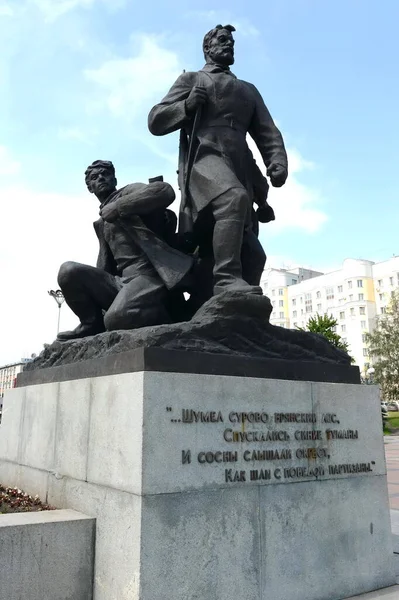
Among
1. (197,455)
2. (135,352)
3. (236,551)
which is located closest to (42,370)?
(135,352)

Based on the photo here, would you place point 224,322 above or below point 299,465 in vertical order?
above

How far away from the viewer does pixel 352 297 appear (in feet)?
262

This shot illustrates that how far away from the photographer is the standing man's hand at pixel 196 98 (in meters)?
5.05

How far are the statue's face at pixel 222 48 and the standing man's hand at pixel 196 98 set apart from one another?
0.61 meters

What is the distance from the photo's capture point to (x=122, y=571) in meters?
3.48

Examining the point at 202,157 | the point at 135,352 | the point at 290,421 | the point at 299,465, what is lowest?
the point at 299,465

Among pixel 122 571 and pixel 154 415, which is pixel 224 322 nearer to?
pixel 154 415

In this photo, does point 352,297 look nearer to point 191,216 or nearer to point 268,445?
point 191,216

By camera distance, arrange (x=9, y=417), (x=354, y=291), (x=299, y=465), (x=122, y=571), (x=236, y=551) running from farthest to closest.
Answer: (x=354, y=291), (x=9, y=417), (x=299, y=465), (x=236, y=551), (x=122, y=571)

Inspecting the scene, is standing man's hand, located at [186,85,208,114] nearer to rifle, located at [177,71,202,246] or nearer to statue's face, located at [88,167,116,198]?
rifle, located at [177,71,202,246]

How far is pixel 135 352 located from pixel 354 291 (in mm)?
79533

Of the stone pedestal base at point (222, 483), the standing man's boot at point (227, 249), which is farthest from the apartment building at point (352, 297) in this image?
the standing man's boot at point (227, 249)

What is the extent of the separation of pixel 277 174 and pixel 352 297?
77.5 metres

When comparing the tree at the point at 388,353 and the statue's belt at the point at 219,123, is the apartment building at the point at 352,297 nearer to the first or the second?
the tree at the point at 388,353
